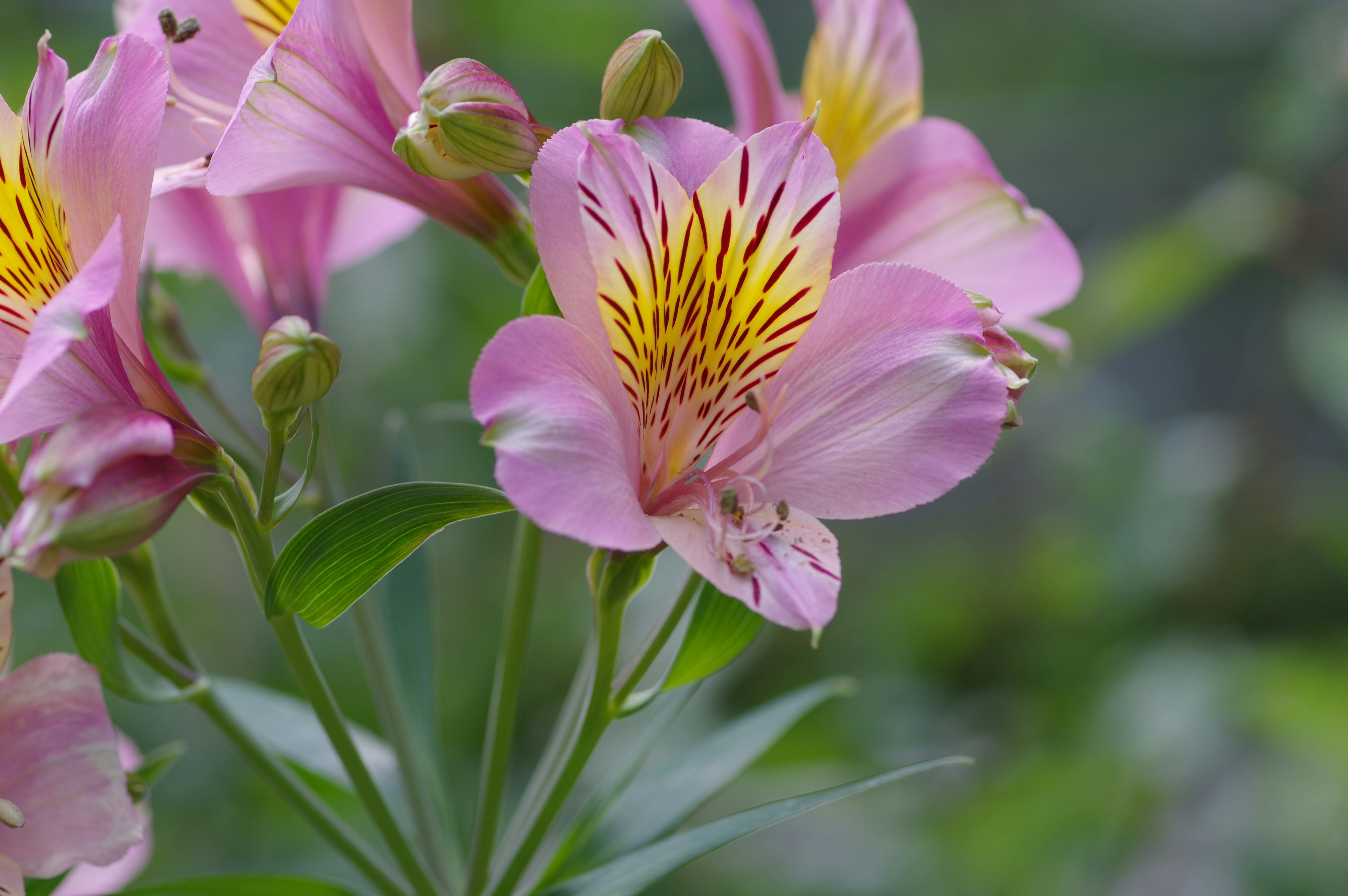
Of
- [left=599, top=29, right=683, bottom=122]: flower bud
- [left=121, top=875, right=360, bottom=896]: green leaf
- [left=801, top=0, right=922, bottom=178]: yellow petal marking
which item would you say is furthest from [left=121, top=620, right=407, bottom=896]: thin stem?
[left=801, top=0, right=922, bottom=178]: yellow petal marking

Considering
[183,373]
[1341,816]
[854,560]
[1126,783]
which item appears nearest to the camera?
[183,373]

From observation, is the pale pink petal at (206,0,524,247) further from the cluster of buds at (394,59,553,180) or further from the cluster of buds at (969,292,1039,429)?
the cluster of buds at (969,292,1039,429)

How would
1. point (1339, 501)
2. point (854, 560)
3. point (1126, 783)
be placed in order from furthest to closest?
point (854, 560)
point (1339, 501)
point (1126, 783)

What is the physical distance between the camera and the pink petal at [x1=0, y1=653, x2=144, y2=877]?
46cm

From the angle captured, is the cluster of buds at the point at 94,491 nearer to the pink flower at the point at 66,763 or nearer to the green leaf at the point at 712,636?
the pink flower at the point at 66,763

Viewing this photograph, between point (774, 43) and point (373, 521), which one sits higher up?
point (373, 521)

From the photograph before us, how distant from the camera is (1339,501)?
1.64 metres

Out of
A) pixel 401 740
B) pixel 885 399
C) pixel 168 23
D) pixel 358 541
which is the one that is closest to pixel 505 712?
pixel 401 740

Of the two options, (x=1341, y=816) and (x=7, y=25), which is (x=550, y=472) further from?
(x=7, y=25)

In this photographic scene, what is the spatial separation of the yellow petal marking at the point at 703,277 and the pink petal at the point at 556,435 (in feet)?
0.13

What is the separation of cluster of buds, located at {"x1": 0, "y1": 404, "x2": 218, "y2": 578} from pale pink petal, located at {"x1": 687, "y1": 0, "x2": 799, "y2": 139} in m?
0.37

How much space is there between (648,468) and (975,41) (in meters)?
2.91

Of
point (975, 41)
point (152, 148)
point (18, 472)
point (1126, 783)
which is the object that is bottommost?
point (1126, 783)

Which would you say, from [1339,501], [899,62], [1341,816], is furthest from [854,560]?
[899,62]
